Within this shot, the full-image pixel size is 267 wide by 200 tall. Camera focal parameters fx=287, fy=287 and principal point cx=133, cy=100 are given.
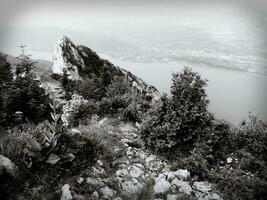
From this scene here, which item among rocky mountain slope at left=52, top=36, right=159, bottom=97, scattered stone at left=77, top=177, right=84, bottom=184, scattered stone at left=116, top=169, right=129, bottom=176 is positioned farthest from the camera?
rocky mountain slope at left=52, top=36, right=159, bottom=97

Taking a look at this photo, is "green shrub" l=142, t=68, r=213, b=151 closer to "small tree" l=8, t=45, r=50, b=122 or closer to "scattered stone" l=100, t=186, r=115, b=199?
"scattered stone" l=100, t=186, r=115, b=199

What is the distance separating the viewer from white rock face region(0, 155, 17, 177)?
428 centimetres

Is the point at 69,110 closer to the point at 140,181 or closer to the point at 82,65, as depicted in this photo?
the point at 140,181

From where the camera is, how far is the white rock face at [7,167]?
4277 mm

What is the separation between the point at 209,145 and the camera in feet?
23.3

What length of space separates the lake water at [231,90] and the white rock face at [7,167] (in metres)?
36.3

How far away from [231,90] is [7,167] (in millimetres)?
60895

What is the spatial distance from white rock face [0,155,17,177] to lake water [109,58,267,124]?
36.3 metres

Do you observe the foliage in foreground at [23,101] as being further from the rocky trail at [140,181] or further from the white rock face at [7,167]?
the white rock face at [7,167]

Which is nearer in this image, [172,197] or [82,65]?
[172,197]

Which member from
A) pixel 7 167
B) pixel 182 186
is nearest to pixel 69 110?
pixel 182 186

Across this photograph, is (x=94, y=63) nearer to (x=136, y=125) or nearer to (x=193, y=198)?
(x=136, y=125)

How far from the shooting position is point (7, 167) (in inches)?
170

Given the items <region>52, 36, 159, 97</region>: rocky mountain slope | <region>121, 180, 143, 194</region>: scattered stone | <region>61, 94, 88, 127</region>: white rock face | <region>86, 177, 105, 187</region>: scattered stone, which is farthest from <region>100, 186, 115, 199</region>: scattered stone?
<region>52, 36, 159, 97</region>: rocky mountain slope
